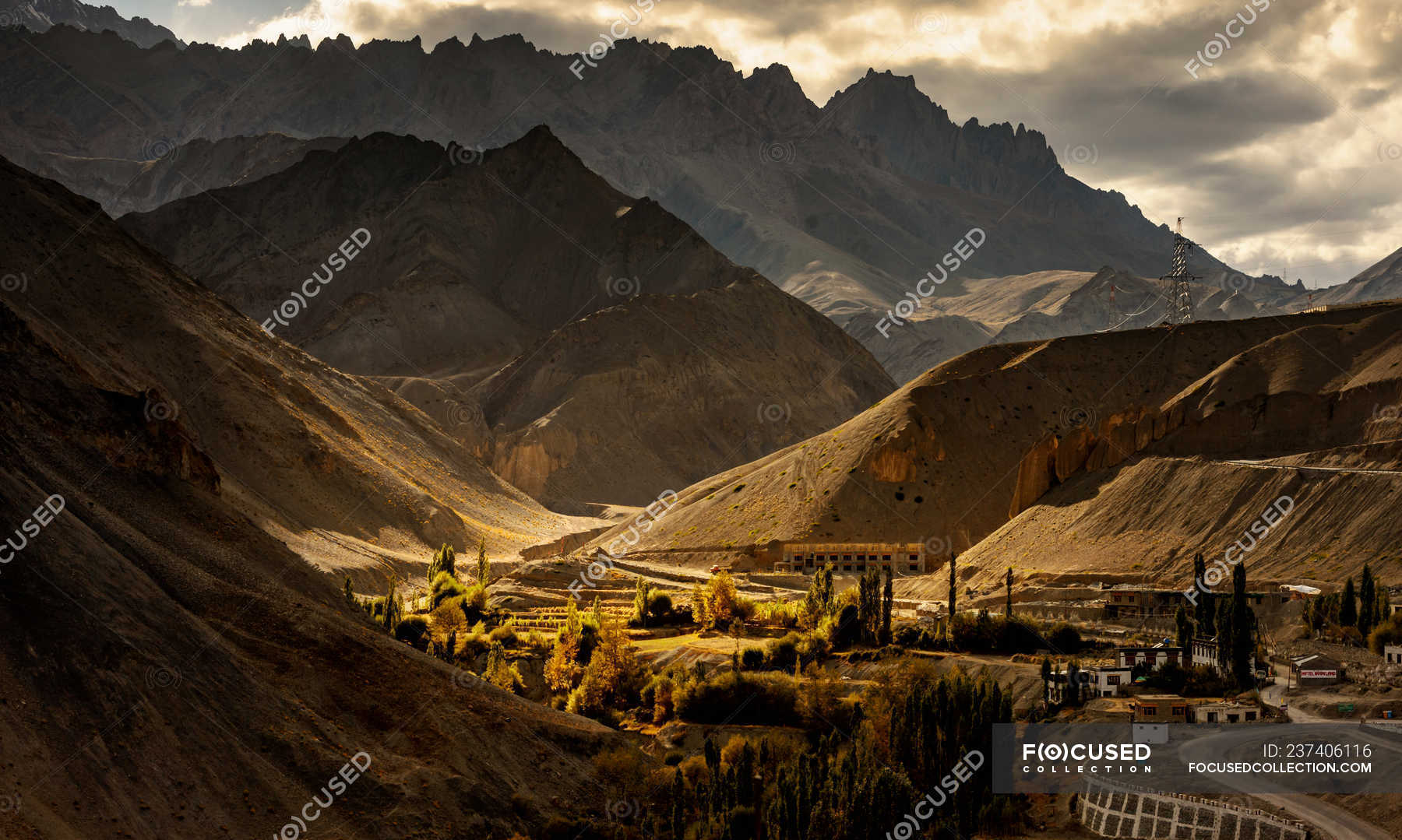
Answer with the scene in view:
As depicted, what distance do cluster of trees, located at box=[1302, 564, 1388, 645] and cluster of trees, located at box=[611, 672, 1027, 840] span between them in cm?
1428

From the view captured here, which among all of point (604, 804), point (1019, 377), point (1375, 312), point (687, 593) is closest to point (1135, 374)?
point (1019, 377)

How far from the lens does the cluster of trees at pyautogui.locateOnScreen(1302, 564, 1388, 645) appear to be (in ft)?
188

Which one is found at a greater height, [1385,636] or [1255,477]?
[1255,477]

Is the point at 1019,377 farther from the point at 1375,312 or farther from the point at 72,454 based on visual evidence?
the point at 72,454

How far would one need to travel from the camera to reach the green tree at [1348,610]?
58438mm

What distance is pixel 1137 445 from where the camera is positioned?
92625 millimetres

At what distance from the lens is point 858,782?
152 feet

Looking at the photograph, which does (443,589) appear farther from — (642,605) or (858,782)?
(858,782)

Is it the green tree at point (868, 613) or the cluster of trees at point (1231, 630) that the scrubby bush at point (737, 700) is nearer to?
the green tree at point (868, 613)

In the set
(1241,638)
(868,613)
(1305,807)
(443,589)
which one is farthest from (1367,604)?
(443,589)

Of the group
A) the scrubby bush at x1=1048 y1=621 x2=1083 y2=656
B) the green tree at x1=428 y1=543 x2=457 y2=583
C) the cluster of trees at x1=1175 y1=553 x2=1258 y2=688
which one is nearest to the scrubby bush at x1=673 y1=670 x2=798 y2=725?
the scrubby bush at x1=1048 y1=621 x2=1083 y2=656

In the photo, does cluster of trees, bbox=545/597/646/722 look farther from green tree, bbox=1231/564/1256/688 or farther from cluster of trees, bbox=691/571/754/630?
green tree, bbox=1231/564/1256/688

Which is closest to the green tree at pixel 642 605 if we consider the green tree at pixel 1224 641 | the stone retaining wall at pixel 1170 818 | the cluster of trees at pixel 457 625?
the cluster of trees at pixel 457 625

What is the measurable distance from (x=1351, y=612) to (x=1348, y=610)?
0.52 feet
